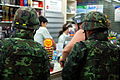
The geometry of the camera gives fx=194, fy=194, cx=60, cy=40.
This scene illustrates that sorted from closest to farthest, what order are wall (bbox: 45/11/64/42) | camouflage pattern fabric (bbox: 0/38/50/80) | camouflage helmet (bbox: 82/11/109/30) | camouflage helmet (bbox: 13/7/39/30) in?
camouflage pattern fabric (bbox: 0/38/50/80) → camouflage helmet (bbox: 13/7/39/30) → camouflage helmet (bbox: 82/11/109/30) → wall (bbox: 45/11/64/42)

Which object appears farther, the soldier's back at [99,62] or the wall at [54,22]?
the wall at [54,22]

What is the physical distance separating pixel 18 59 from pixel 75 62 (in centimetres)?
57

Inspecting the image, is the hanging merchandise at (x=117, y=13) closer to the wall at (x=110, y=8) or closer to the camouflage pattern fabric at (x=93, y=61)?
the wall at (x=110, y=8)

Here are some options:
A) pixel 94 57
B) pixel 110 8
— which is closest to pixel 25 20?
pixel 94 57

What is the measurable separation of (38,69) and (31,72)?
8cm

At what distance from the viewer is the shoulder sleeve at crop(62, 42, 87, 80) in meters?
1.94

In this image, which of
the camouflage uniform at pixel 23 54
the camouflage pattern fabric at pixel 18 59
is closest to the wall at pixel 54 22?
the camouflage uniform at pixel 23 54

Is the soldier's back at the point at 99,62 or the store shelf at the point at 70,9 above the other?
the store shelf at the point at 70,9

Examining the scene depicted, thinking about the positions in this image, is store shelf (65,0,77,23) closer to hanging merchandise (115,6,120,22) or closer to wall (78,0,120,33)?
wall (78,0,120,33)

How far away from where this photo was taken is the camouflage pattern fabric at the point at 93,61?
1928 mm

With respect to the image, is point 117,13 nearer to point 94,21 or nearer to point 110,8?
point 110,8

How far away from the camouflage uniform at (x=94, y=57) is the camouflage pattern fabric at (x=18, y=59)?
38cm

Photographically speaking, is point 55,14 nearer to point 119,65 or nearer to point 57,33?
point 57,33

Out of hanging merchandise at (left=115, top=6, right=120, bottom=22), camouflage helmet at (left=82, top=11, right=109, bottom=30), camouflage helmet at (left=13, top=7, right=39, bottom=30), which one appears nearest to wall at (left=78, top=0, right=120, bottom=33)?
hanging merchandise at (left=115, top=6, right=120, bottom=22)
